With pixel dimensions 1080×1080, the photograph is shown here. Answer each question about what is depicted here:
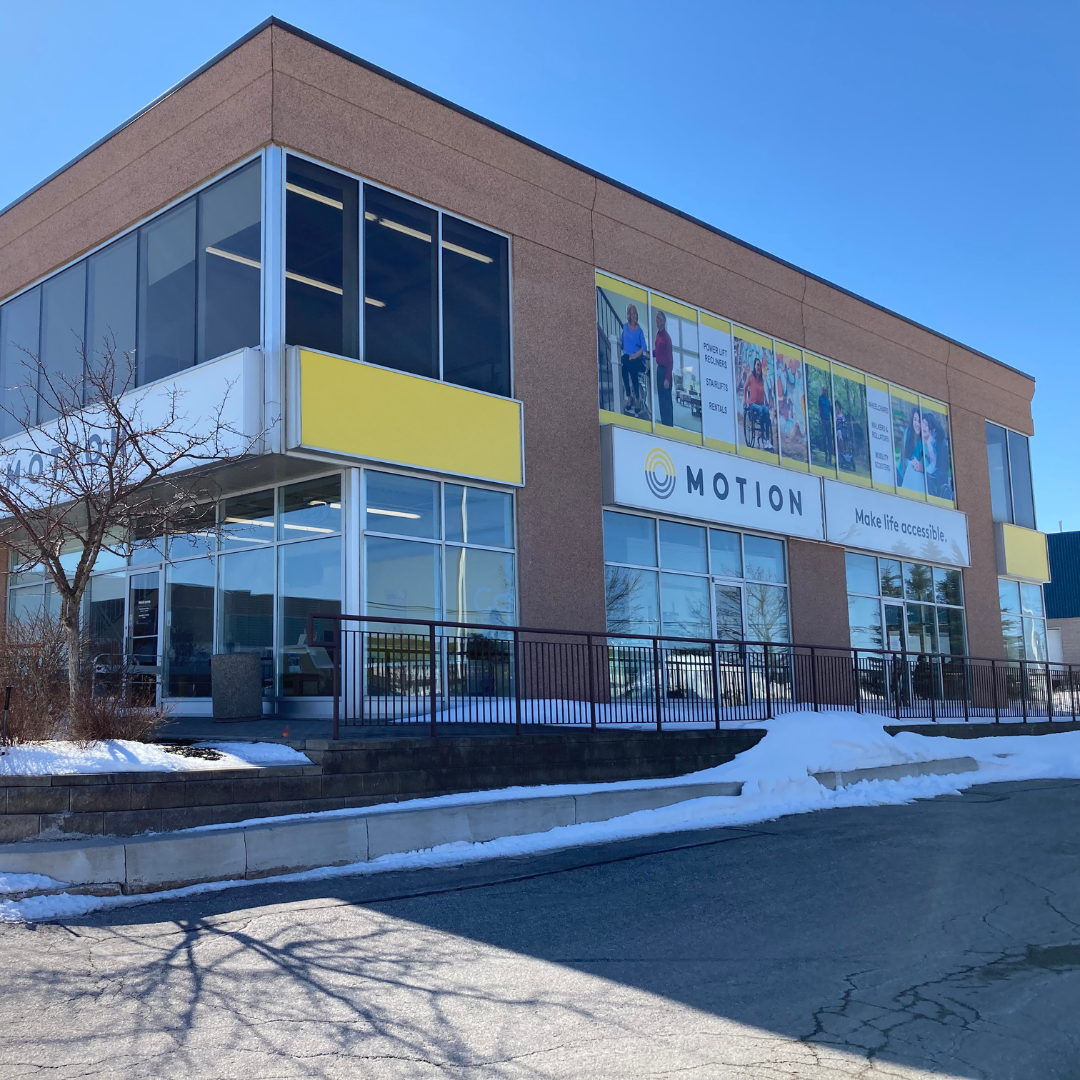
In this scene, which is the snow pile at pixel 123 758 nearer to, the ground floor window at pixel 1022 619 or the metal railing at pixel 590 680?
the metal railing at pixel 590 680

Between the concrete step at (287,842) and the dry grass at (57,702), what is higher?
the dry grass at (57,702)

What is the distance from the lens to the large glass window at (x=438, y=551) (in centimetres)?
1523

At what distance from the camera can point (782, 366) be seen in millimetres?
23688

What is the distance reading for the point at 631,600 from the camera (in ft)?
62.8

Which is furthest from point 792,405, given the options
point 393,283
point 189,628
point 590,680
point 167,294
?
point 189,628

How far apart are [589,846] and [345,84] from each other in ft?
36.7

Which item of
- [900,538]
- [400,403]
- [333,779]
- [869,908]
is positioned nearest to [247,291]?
[400,403]

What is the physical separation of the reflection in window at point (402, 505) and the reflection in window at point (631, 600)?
388cm

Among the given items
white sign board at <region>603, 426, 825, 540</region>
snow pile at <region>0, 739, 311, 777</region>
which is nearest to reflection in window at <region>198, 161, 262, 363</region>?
white sign board at <region>603, 426, 825, 540</region>

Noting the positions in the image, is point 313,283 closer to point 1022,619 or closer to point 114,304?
point 114,304

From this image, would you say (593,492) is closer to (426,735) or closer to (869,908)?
(426,735)

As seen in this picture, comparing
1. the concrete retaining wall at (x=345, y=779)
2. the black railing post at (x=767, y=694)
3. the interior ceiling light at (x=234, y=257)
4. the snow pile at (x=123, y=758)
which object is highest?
the interior ceiling light at (x=234, y=257)

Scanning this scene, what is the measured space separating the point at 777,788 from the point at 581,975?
7829 millimetres

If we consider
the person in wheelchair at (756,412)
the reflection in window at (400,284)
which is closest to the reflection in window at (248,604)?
the reflection in window at (400,284)
